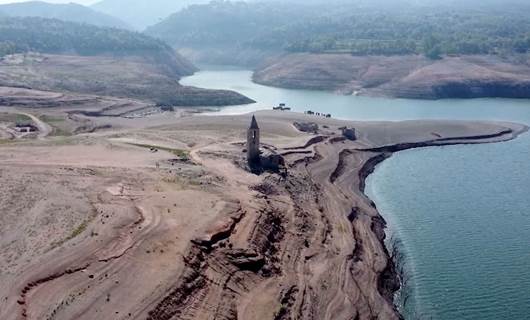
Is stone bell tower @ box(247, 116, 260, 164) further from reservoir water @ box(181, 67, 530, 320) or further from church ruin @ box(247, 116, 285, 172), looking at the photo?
reservoir water @ box(181, 67, 530, 320)

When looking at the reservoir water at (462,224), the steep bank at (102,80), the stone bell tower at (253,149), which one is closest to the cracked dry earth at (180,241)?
the stone bell tower at (253,149)

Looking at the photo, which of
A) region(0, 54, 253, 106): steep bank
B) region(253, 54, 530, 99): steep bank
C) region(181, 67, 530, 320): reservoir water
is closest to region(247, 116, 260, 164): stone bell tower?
region(181, 67, 530, 320): reservoir water

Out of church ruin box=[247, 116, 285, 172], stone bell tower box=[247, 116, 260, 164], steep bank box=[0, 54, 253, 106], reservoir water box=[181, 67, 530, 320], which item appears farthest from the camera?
steep bank box=[0, 54, 253, 106]

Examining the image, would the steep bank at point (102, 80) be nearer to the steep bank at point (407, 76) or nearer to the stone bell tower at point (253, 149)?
the steep bank at point (407, 76)

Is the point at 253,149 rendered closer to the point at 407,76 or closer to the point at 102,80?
the point at 102,80

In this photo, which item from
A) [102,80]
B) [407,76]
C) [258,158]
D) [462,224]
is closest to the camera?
[462,224]

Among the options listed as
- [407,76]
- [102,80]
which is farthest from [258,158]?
[407,76]
